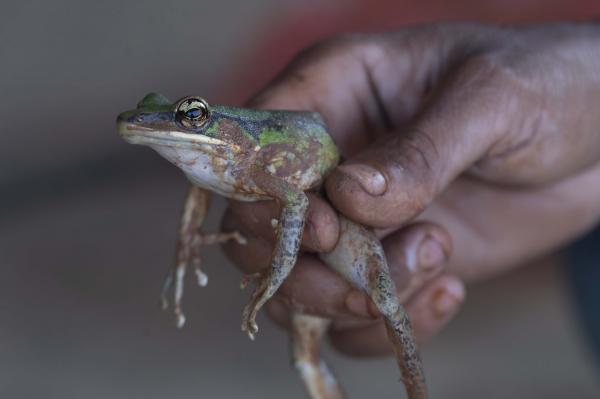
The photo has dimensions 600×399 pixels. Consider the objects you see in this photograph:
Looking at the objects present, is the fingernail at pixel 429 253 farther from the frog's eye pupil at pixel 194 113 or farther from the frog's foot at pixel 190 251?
A: the frog's eye pupil at pixel 194 113

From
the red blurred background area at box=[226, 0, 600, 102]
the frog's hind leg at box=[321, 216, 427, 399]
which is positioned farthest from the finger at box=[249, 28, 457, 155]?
the red blurred background area at box=[226, 0, 600, 102]

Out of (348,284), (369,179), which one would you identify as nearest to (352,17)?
(348,284)

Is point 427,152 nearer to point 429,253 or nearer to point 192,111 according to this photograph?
point 429,253

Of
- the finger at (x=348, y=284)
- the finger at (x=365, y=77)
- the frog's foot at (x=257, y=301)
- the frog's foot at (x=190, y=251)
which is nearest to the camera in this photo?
the frog's foot at (x=257, y=301)

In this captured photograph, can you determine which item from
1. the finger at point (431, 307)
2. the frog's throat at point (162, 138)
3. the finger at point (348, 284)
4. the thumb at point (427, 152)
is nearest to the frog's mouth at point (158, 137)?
the frog's throat at point (162, 138)

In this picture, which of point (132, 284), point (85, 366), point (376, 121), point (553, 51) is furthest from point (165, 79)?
point (553, 51)

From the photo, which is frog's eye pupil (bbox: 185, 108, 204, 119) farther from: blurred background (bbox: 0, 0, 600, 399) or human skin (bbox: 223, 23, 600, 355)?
blurred background (bbox: 0, 0, 600, 399)

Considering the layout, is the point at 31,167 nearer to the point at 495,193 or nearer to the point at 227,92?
the point at 227,92
